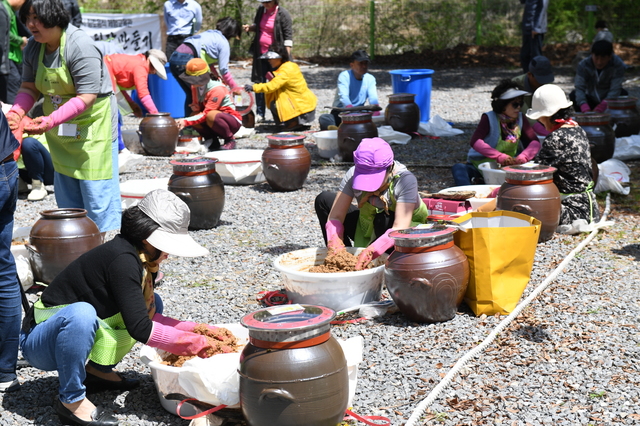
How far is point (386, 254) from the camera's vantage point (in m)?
4.44

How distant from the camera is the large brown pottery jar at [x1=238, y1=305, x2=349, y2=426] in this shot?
107 inches

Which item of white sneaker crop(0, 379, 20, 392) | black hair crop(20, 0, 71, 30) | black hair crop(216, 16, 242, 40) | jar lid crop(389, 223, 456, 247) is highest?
black hair crop(20, 0, 71, 30)

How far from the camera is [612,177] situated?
6918 mm

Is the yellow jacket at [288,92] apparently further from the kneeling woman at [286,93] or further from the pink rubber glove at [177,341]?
the pink rubber glove at [177,341]

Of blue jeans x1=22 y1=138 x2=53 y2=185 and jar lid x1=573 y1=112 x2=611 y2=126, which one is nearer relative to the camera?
blue jeans x1=22 y1=138 x2=53 y2=185

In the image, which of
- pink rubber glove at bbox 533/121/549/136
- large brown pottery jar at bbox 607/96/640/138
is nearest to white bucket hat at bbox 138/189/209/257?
pink rubber glove at bbox 533/121/549/136

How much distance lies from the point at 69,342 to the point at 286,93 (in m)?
7.58

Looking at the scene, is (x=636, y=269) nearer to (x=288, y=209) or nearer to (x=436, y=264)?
(x=436, y=264)

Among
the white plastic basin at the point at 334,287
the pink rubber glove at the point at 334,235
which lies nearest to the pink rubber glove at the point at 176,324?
the white plastic basin at the point at 334,287

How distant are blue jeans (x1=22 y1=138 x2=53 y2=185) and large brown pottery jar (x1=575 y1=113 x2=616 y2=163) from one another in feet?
17.6

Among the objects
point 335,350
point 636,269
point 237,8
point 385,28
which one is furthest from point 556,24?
point 335,350

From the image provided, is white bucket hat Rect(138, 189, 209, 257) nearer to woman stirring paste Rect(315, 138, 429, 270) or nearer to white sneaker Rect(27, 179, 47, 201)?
woman stirring paste Rect(315, 138, 429, 270)

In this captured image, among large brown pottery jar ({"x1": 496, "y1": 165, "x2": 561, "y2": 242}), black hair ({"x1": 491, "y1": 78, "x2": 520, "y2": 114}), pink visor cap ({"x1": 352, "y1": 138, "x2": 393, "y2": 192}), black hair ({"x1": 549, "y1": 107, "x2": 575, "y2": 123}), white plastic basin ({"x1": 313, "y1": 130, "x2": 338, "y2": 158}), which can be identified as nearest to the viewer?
pink visor cap ({"x1": 352, "y1": 138, "x2": 393, "y2": 192})

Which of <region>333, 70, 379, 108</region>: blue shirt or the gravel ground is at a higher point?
<region>333, 70, 379, 108</region>: blue shirt
